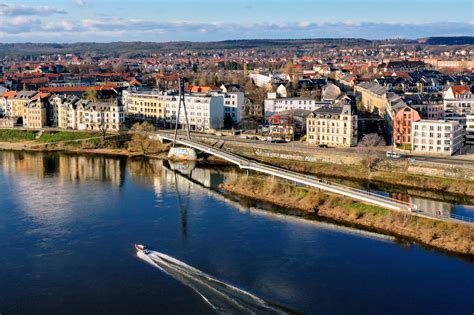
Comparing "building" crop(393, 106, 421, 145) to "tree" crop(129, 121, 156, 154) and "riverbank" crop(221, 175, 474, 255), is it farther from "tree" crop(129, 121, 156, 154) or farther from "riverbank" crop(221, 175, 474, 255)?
"tree" crop(129, 121, 156, 154)

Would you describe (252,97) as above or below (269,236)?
above

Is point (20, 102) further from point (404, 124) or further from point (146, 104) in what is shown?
point (404, 124)

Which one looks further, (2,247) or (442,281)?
(2,247)

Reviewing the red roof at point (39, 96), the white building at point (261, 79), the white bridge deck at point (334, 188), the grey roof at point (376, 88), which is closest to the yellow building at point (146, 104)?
the red roof at point (39, 96)

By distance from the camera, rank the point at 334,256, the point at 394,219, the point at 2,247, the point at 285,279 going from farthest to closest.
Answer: the point at 394,219, the point at 2,247, the point at 334,256, the point at 285,279

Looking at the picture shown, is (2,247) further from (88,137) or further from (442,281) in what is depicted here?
(88,137)

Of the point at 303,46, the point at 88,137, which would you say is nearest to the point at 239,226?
the point at 88,137
